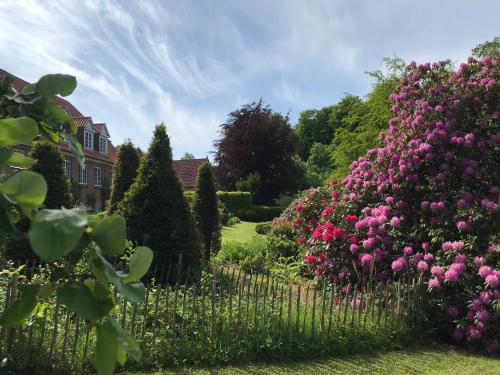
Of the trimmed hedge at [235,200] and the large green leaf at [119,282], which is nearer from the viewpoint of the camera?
the large green leaf at [119,282]

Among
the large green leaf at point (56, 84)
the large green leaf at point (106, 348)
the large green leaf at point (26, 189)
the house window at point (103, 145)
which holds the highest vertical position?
the house window at point (103, 145)

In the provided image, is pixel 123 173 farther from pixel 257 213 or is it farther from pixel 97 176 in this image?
pixel 97 176

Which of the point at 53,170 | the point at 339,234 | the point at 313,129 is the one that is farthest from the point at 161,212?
the point at 313,129

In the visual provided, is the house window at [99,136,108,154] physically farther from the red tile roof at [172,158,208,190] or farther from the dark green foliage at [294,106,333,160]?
the dark green foliage at [294,106,333,160]

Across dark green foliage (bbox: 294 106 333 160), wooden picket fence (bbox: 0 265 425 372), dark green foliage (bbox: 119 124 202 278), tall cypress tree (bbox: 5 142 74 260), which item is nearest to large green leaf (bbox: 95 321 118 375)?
wooden picket fence (bbox: 0 265 425 372)

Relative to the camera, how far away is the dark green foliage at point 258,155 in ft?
108

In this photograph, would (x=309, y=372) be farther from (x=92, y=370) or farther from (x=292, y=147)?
(x=292, y=147)

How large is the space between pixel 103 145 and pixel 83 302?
35.8 m

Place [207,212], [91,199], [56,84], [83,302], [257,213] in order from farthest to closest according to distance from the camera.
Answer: [91,199], [257,213], [207,212], [56,84], [83,302]

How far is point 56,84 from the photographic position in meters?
0.79

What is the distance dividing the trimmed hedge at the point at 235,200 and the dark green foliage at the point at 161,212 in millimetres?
19202

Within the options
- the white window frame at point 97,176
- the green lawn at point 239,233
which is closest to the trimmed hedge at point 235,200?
the green lawn at point 239,233

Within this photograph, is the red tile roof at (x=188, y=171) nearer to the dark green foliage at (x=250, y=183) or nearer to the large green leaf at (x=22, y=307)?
the dark green foliage at (x=250, y=183)

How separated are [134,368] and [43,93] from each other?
179 inches
